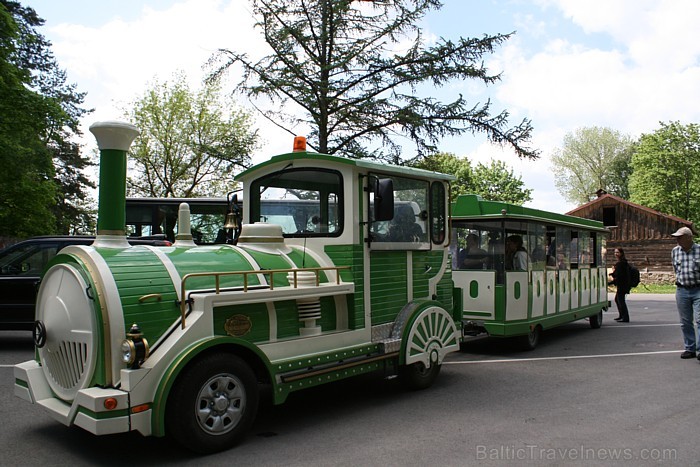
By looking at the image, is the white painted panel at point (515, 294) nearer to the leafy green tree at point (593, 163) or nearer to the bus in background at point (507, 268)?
the bus in background at point (507, 268)

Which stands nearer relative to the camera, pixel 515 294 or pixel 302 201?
pixel 302 201

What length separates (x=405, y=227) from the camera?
20.4ft

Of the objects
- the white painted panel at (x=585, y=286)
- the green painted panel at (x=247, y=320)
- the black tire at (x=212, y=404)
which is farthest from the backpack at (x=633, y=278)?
the black tire at (x=212, y=404)

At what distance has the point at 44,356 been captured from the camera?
181 inches

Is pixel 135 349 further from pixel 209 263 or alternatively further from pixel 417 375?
pixel 417 375

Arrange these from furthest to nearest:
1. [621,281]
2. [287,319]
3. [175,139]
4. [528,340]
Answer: [175,139] → [621,281] → [528,340] → [287,319]

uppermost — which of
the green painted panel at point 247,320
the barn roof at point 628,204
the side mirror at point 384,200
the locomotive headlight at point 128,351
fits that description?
the barn roof at point 628,204

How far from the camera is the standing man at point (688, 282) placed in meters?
7.76

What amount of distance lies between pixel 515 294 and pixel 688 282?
231cm

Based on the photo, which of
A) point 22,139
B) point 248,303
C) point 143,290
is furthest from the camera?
point 22,139

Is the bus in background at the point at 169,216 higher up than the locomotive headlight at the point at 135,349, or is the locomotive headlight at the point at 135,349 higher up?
the bus in background at the point at 169,216

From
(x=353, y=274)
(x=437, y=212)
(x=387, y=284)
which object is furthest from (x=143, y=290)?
(x=437, y=212)

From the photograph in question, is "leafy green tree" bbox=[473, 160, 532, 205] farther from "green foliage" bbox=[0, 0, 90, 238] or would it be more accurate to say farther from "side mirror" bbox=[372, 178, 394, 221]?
"side mirror" bbox=[372, 178, 394, 221]

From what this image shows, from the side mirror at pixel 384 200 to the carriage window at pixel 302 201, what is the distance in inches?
14.5
